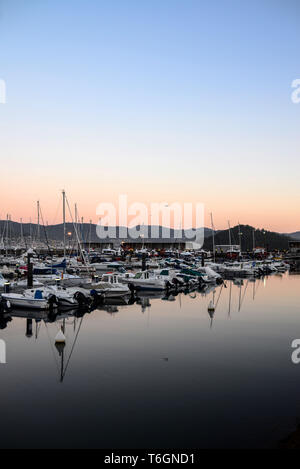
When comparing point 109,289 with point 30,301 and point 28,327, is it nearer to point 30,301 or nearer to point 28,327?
point 30,301

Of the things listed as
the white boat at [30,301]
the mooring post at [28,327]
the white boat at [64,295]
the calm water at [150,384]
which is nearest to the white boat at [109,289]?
the white boat at [64,295]

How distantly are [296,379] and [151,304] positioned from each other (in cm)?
2241

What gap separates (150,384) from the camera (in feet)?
54.2

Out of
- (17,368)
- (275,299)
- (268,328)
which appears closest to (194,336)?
(268,328)

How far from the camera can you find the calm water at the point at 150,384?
12109 millimetres

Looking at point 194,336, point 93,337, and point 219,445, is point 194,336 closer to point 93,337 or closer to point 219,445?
point 93,337

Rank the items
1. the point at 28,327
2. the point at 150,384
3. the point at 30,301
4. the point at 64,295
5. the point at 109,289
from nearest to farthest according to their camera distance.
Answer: the point at 150,384, the point at 28,327, the point at 30,301, the point at 64,295, the point at 109,289

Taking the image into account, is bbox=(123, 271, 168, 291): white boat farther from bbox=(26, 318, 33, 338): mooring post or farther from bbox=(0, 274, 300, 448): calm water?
bbox=(26, 318, 33, 338): mooring post

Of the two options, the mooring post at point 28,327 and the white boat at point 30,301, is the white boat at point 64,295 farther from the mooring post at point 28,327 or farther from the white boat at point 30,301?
the mooring post at point 28,327

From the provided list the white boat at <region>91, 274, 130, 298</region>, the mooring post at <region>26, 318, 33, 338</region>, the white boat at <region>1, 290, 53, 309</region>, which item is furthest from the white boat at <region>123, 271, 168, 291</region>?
the mooring post at <region>26, 318, 33, 338</region>

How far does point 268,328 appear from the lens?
93.4 feet

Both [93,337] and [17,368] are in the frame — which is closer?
[17,368]

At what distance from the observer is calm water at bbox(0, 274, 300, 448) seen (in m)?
12.1

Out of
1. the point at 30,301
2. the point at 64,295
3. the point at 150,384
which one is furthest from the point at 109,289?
the point at 150,384
